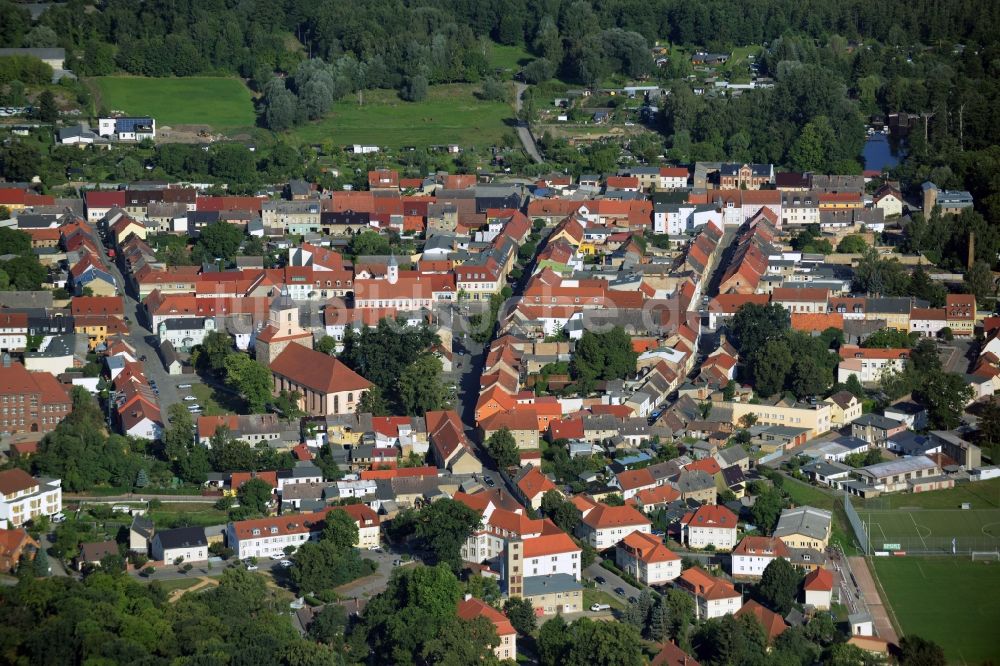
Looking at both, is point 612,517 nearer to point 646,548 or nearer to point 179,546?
point 646,548

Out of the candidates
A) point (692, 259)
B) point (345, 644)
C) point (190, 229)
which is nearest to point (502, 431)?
point (345, 644)

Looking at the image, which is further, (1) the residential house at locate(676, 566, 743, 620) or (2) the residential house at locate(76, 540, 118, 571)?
(2) the residential house at locate(76, 540, 118, 571)

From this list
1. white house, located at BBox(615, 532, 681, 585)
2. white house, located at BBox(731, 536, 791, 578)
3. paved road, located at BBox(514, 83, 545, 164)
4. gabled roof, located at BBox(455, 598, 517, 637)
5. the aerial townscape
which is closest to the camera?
gabled roof, located at BBox(455, 598, 517, 637)

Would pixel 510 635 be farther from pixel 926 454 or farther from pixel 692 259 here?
pixel 692 259

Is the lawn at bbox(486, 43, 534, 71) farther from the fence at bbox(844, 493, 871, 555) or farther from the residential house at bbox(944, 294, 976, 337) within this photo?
the fence at bbox(844, 493, 871, 555)

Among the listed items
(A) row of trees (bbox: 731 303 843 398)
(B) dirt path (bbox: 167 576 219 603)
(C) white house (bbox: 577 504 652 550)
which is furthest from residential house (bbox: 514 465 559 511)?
(A) row of trees (bbox: 731 303 843 398)
